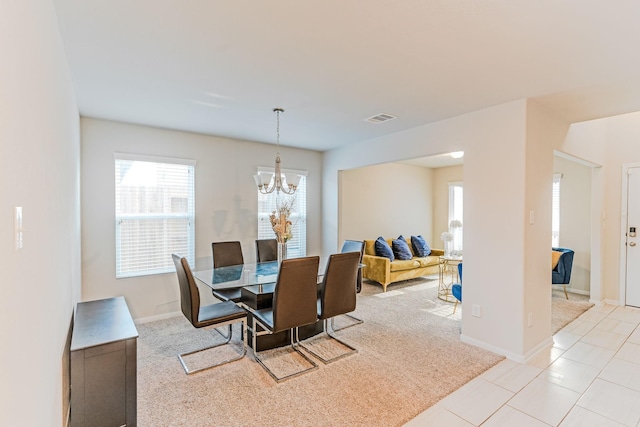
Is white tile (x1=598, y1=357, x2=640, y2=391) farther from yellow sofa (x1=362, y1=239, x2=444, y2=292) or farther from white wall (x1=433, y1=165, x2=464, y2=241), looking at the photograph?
white wall (x1=433, y1=165, x2=464, y2=241)

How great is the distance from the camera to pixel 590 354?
3.15 metres

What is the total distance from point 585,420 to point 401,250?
4060 mm

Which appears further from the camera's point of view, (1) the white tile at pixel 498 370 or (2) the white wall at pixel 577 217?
(2) the white wall at pixel 577 217

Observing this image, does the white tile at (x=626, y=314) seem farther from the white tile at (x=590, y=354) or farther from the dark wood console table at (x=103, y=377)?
the dark wood console table at (x=103, y=377)

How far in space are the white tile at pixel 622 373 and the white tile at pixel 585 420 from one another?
69 centimetres

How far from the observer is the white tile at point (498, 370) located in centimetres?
272

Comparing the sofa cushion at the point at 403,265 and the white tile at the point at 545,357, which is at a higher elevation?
the sofa cushion at the point at 403,265

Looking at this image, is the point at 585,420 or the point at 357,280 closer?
the point at 585,420

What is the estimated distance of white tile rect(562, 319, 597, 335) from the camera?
12.3 ft

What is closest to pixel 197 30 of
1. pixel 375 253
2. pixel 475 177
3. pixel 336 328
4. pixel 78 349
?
pixel 78 349

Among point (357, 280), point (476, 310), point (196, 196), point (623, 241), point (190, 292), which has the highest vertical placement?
point (196, 196)

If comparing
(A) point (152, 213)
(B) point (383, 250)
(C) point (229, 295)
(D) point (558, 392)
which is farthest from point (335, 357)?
(B) point (383, 250)

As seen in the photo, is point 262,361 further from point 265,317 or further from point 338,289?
point 338,289

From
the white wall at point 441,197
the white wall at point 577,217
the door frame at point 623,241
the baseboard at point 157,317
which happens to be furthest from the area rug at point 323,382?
the white wall at point 441,197
